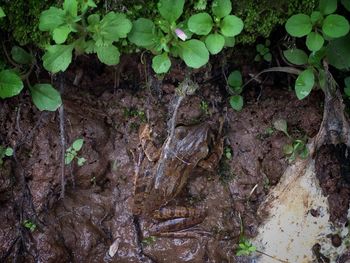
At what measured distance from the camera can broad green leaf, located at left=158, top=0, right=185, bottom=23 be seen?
1.97 meters

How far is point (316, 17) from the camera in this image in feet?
6.69

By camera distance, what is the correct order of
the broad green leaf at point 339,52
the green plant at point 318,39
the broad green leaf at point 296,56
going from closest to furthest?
the green plant at point 318,39 → the broad green leaf at point 339,52 → the broad green leaf at point 296,56

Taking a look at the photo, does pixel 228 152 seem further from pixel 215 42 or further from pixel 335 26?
pixel 335 26

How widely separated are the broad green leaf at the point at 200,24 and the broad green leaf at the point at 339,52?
64 centimetres

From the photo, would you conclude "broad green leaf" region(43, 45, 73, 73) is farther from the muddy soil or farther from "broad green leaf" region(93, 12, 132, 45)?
the muddy soil

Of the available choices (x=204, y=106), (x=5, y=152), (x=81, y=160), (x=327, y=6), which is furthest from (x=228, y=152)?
(x=5, y=152)

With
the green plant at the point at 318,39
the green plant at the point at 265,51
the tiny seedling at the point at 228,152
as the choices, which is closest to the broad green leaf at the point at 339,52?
the green plant at the point at 318,39

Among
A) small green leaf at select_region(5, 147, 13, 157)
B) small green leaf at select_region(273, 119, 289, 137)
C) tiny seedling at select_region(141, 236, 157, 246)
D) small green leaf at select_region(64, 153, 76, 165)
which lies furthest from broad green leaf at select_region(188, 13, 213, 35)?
tiny seedling at select_region(141, 236, 157, 246)

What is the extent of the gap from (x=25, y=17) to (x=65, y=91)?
23.4 inches

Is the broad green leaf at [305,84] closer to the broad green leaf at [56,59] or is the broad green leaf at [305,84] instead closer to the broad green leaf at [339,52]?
the broad green leaf at [339,52]

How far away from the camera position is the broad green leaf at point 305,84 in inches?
87.5

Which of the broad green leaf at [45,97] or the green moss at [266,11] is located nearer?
the green moss at [266,11]

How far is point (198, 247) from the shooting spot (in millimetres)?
2975

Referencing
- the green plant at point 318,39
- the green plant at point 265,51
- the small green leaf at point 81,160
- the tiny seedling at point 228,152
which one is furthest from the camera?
the tiny seedling at point 228,152
